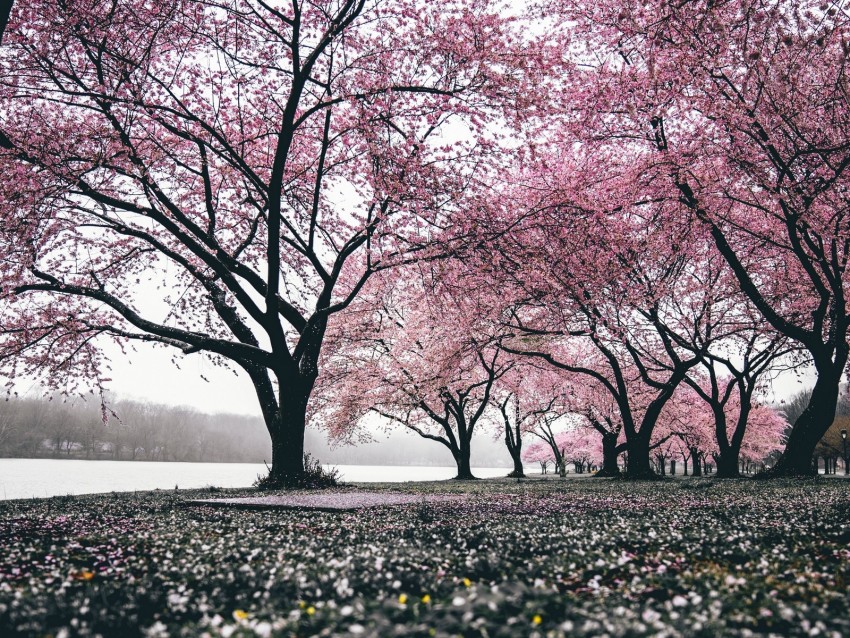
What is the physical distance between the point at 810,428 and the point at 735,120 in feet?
39.6

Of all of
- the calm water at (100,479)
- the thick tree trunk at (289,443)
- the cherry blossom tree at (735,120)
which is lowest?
the calm water at (100,479)

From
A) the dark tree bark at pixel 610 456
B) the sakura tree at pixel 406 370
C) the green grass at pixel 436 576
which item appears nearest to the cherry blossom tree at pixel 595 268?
the sakura tree at pixel 406 370

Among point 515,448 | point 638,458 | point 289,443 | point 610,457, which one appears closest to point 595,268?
point 289,443

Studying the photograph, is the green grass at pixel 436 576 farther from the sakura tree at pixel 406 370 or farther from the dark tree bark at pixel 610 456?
the dark tree bark at pixel 610 456

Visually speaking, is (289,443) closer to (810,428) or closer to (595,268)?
(595,268)

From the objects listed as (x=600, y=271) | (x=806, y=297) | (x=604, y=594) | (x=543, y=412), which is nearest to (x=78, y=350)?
(x=600, y=271)

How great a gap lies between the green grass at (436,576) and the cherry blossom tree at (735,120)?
35.2ft

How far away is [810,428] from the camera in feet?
63.7

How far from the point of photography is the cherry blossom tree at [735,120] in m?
13.2

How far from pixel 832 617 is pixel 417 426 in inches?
1702

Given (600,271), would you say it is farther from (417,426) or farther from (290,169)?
(417,426)

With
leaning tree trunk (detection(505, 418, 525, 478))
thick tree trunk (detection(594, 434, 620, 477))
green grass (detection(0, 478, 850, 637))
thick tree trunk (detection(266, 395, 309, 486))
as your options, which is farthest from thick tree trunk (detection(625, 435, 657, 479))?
leaning tree trunk (detection(505, 418, 525, 478))

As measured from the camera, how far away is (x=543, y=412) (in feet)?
155

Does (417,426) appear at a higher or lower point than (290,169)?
lower
